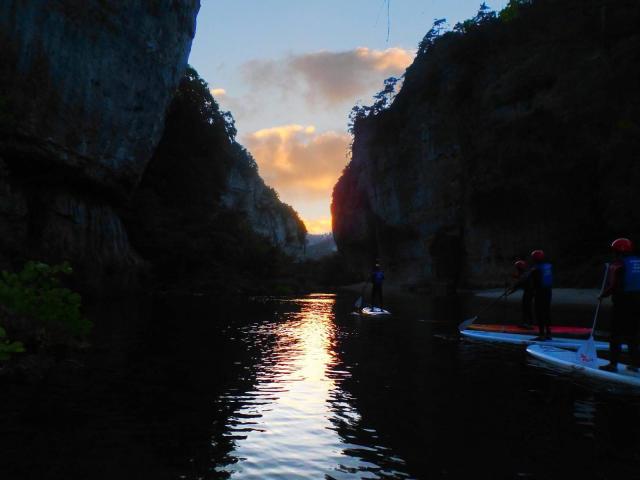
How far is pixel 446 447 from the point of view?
213 inches

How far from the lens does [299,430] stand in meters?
5.99

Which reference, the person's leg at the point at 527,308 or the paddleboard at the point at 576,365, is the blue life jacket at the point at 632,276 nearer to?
the paddleboard at the point at 576,365

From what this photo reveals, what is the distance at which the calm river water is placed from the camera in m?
4.86

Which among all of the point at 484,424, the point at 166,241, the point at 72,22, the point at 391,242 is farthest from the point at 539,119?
the point at 484,424

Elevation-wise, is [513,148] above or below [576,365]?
above

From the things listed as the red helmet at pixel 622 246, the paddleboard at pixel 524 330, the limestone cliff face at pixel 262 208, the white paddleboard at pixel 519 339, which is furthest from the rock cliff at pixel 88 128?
the limestone cliff face at pixel 262 208

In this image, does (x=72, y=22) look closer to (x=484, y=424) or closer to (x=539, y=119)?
(x=484, y=424)

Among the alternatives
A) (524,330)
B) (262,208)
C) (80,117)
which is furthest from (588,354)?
(262,208)

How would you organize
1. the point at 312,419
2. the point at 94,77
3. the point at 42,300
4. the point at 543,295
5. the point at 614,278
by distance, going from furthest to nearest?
the point at 94,77
the point at 543,295
the point at 42,300
the point at 614,278
the point at 312,419

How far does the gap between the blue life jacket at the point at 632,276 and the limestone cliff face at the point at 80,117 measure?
19.1 meters

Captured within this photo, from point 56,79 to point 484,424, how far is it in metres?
27.6

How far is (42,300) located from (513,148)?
147 feet

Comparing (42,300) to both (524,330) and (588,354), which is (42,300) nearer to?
(588,354)

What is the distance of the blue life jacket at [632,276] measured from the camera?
30.5ft
